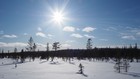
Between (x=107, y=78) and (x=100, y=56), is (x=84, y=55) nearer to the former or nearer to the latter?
(x=100, y=56)

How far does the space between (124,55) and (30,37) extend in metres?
56.2

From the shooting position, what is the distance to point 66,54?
142000mm

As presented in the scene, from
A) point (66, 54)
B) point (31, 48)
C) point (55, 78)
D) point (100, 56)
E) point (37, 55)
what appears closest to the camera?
point (55, 78)

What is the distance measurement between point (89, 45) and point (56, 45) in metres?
21.5

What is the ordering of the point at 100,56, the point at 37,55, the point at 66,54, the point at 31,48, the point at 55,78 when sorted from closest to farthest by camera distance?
the point at 55,78 < the point at 31,48 < the point at 100,56 < the point at 66,54 < the point at 37,55

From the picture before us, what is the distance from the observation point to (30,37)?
12481 centimetres

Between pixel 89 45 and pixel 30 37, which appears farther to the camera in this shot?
pixel 89 45

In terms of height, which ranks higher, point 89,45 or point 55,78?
point 89,45

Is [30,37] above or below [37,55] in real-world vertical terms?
above

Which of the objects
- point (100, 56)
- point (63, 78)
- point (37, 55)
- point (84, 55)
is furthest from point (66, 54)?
point (63, 78)

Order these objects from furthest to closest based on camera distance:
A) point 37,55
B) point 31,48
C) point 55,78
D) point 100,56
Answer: point 37,55 < point 100,56 < point 31,48 < point 55,78

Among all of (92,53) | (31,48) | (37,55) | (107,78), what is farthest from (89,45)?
(107,78)

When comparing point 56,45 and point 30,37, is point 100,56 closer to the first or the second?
point 56,45

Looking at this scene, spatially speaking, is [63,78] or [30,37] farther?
[30,37]
